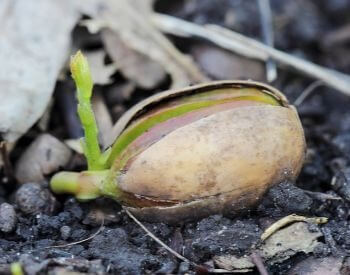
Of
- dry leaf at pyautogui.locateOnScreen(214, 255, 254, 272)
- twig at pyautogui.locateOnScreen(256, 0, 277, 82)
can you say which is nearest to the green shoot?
dry leaf at pyautogui.locateOnScreen(214, 255, 254, 272)

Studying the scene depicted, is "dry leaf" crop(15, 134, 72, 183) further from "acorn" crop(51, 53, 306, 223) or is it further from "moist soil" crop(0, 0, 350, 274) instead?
"acorn" crop(51, 53, 306, 223)

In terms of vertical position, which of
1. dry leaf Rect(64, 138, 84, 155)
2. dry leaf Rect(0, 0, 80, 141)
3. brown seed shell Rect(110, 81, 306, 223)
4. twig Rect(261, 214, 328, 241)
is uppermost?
dry leaf Rect(0, 0, 80, 141)

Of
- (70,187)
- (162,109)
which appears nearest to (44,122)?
(70,187)

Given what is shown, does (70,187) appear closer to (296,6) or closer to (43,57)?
(43,57)

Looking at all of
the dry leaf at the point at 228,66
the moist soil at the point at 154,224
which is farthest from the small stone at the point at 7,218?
the dry leaf at the point at 228,66

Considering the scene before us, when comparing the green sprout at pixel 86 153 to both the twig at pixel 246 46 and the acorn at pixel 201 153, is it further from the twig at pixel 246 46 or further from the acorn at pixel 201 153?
the twig at pixel 246 46

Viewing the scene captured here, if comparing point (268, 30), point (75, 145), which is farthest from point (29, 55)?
point (268, 30)
